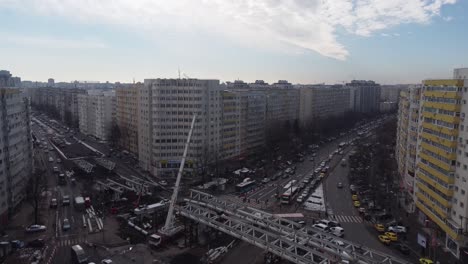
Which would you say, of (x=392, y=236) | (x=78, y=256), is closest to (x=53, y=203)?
(x=78, y=256)

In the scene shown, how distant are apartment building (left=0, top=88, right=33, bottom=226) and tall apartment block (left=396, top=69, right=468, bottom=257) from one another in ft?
105

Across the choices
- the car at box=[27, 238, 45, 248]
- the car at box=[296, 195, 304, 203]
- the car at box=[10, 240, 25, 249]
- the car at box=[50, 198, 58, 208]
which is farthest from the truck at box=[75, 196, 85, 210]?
the car at box=[296, 195, 304, 203]

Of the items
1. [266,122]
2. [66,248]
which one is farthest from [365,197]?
[266,122]

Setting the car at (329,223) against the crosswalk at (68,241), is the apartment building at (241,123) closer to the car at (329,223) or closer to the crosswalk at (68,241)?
the car at (329,223)

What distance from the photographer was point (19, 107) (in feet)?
118

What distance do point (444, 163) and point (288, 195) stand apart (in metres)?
14.8

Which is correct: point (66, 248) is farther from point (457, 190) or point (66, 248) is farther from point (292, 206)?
point (457, 190)

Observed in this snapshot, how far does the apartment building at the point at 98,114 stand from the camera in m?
74.9

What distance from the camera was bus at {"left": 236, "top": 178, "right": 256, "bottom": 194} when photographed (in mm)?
41147

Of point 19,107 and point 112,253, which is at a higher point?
point 19,107

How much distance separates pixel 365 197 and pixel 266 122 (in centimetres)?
3275

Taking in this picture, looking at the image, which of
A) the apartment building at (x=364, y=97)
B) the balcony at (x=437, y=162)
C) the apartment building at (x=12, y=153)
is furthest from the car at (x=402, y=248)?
the apartment building at (x=364, y=97)

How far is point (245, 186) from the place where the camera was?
41.8 metres

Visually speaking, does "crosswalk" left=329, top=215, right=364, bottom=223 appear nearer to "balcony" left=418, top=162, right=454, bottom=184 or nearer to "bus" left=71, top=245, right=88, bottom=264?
"balcony" left=418, top=162, right=454, bottom=184
